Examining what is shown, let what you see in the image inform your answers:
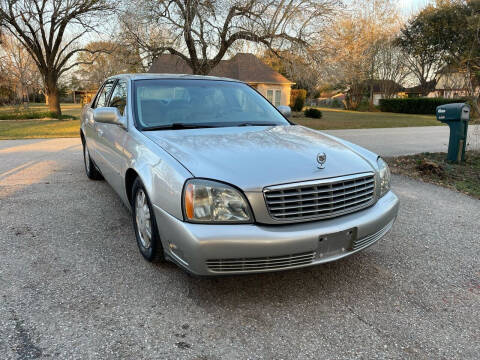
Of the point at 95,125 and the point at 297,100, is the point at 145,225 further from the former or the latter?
the point at 297,100

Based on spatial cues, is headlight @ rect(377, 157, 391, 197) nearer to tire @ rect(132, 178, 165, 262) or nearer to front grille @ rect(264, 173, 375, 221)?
front grille @ rect(264, 173, 375, 221)

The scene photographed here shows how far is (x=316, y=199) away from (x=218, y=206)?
659mm

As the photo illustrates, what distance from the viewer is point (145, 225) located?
10.2 feet

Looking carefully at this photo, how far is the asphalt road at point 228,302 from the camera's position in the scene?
7.30ft

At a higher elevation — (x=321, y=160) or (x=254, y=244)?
(x=321, y=160)

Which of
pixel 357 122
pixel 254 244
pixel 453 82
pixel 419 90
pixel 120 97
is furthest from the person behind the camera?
pixel 419 90

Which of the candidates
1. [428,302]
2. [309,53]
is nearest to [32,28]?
[309,53]

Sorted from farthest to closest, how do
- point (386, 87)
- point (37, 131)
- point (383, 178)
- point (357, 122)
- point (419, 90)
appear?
1. point (419, 90)
2. point (386, 87)
3. point (357, 122)
4. point (37, 131)
5. point (383, 178)

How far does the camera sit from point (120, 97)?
165 inches

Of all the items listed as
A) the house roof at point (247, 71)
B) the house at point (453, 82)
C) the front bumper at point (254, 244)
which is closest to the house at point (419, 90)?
the house at point (453, 82)

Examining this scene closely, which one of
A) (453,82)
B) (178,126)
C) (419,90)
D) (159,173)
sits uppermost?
(453,82)

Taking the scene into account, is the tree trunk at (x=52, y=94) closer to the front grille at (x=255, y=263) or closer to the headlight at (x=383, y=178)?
the headlight at (x=383, y=178)

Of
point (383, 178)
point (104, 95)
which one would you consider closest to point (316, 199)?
point (383, 178)

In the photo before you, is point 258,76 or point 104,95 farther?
point 258,76
